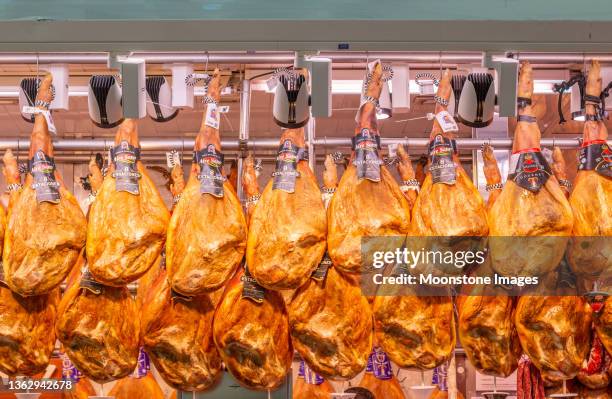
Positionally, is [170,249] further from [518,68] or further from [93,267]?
[518,68]

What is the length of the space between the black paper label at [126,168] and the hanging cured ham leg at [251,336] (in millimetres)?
620

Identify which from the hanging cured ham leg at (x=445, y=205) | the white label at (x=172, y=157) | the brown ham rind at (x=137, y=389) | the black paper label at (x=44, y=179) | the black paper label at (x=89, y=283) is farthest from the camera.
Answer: the brown ham rind at (x=137, y=389)

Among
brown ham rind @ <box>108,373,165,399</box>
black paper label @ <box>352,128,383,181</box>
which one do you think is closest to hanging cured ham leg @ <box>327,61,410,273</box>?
black paper label @ <box>352,128,383,181</box>

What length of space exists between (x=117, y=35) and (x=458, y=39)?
1.36m

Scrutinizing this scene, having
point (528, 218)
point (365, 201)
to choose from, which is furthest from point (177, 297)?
point (528, 218)

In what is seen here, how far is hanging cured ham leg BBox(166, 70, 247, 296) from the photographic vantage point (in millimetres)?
3275

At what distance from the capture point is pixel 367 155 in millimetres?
3420

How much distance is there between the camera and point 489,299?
11.6ft

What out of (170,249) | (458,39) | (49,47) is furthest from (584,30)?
(49,47)

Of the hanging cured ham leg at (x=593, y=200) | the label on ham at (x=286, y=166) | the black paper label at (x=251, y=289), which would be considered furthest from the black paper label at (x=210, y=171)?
the hanging cured ham leg at (x=593, y=200)

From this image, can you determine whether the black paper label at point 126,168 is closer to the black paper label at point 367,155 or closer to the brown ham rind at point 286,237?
the brown ham rind at point 286,237

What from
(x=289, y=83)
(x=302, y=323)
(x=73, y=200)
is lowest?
(x=302, y=323)

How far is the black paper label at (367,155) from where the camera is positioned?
3406 millimetres

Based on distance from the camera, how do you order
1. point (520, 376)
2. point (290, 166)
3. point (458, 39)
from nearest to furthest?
point (458, 39), point (290, 166), point (520, 376)
